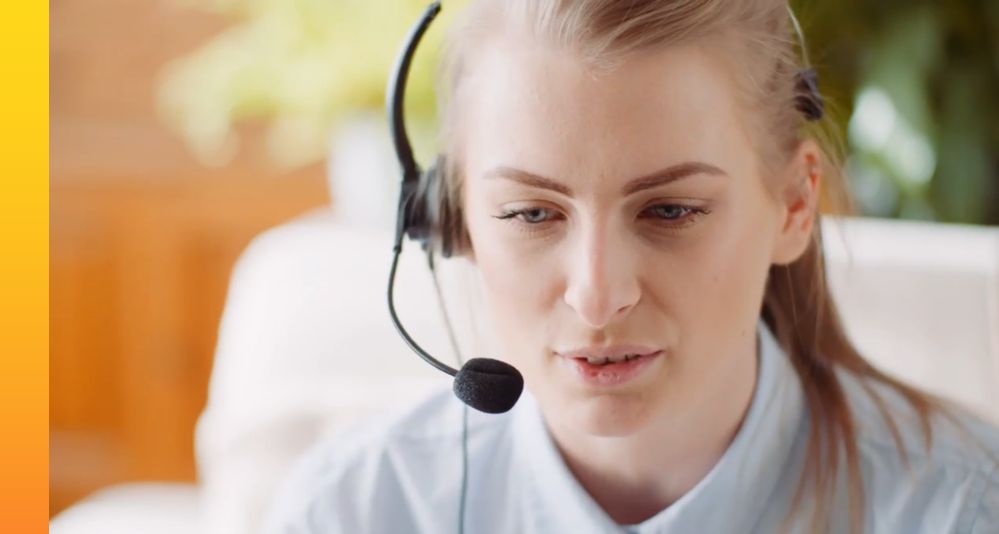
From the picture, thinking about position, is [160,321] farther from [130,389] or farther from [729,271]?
[729,271]

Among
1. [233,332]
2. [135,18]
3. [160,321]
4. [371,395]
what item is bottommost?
[371,395]

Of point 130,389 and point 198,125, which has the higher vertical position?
point 198,125

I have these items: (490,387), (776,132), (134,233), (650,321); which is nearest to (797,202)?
(776,132)

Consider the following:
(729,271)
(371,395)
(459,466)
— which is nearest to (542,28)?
(729,271)

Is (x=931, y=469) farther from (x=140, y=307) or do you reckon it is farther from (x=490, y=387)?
(x=140, y=307)

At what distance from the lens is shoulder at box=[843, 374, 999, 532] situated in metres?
0.87

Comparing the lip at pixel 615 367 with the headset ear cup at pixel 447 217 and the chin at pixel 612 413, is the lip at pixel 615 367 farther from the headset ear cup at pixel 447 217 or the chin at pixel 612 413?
the headset ear cup at pixel 447 217

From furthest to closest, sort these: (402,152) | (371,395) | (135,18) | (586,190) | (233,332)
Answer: (135,18) → (233,332) → (371,395) → (402,152) → (586,190)

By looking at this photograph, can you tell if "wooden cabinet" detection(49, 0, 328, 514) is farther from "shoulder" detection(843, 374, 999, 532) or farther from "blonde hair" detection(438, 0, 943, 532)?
"shoulder" detection(843, 374, 999, 532)

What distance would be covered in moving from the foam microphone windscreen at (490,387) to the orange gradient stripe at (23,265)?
0.33 m

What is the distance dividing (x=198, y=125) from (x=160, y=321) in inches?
31.6

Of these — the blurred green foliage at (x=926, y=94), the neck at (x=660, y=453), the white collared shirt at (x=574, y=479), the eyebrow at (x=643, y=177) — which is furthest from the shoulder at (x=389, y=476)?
the blurred green foliage at (x=926, y=94)

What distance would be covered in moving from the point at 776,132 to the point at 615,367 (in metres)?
0.22

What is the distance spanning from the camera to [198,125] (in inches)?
72.2
